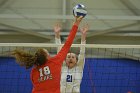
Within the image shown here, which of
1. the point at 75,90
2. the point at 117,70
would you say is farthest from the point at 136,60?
the point at 75,90

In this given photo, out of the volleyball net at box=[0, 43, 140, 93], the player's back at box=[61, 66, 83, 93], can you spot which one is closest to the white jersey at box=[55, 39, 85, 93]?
the player's back at box=[61, 66, 83, 93]

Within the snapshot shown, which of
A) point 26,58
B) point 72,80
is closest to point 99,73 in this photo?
point 72,80

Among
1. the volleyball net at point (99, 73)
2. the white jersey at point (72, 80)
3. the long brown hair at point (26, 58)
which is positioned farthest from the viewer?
the volleyball net at point (99, 73)

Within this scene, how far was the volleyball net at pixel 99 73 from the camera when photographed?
28.1 ft

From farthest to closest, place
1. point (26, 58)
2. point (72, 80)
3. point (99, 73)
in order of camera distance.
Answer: point (99, 73), point (72, 80), point (26, 58)

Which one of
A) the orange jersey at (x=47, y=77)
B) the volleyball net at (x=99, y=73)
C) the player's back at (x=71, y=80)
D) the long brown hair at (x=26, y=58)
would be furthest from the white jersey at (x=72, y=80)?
the volleyball net at (x=99, y=73)

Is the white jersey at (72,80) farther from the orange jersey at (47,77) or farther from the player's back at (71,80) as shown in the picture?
the orange jersey at (47,77)

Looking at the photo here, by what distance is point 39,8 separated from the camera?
30.1 ft

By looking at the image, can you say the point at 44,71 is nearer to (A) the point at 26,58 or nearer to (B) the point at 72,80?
(A) the point at 26,58

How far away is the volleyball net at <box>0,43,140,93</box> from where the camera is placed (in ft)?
28.1

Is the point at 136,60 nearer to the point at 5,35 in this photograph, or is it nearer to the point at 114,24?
the point at 114,24

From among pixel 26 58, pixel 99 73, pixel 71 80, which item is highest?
pixel 26 58

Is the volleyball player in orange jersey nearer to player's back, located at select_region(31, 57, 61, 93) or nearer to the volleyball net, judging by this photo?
player's back, located at select_region(31, 57, 61, 93)

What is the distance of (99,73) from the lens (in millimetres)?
8844
